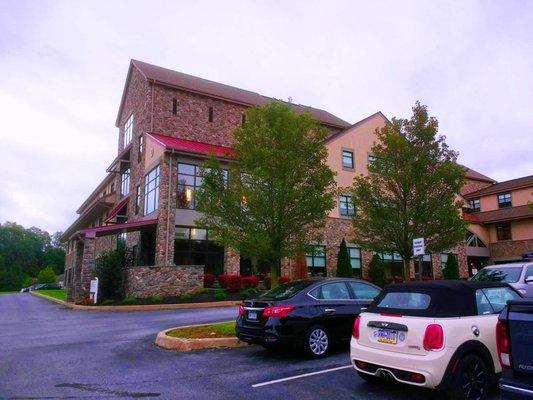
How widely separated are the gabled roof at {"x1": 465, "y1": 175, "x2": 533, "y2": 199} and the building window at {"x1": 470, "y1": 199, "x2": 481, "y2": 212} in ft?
1.64

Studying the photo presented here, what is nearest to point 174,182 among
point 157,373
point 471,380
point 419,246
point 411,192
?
→ point 411,192

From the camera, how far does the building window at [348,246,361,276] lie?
30328 millimetres

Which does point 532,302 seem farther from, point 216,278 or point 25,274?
point 25,274

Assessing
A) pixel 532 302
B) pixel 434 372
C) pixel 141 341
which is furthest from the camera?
pixel 141 341

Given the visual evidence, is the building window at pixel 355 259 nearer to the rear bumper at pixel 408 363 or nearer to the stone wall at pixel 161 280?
the stone wall at pixel 161 280

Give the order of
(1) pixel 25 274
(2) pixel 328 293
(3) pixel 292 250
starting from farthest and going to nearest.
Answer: (1) pixel 25 274
(3) pixel 292 250
(2) pixel 328 293

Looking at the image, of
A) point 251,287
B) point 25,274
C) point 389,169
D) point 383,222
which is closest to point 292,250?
point 383,222

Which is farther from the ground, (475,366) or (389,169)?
(389,169)

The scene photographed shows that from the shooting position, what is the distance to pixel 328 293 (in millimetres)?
8938

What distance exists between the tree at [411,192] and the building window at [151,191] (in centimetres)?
1281

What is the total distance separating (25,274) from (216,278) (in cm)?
8462

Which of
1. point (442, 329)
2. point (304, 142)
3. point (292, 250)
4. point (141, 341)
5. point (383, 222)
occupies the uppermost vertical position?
point (304, 142)

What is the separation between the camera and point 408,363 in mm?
5547

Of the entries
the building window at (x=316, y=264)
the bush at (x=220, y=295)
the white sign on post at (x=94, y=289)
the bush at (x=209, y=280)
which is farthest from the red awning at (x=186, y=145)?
the building window at (x=316, y=264)
